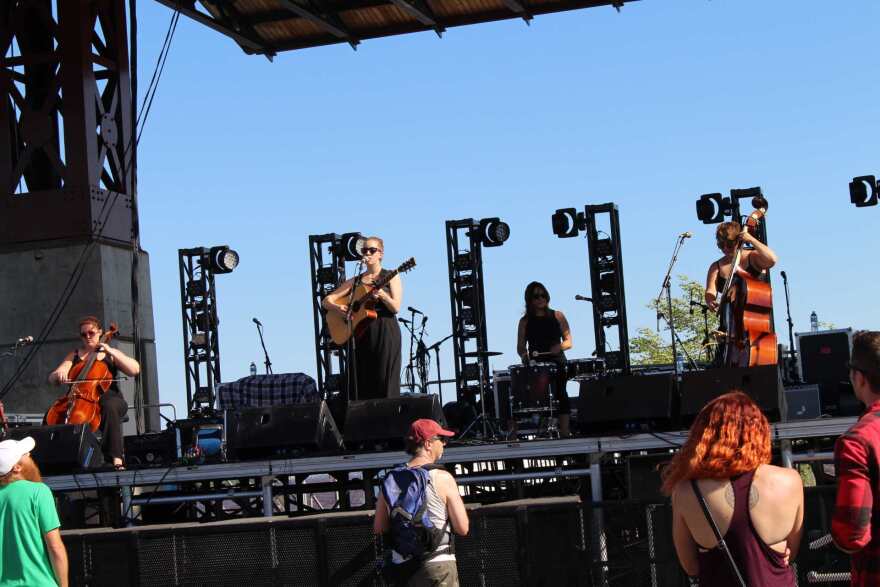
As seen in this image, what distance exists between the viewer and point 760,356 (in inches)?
356

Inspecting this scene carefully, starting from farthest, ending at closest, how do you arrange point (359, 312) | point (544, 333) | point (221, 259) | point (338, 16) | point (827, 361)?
1. point (221, 259)
2. point (338, 16)
3. point (827, 361)
4. point (544, 333)
5. point (359, 312)

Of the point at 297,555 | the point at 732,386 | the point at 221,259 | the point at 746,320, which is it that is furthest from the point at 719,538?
the point at 221,259

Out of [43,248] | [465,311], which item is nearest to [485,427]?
[465,311]

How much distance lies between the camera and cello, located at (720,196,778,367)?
9.06 metres

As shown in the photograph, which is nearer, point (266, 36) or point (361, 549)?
point (361, 549)

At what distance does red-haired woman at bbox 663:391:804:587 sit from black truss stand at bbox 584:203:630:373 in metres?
11.9

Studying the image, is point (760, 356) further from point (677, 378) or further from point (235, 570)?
point (235, 570)

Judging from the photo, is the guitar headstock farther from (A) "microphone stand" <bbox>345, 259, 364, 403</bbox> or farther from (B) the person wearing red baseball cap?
(B) the person wearing red baseball cap

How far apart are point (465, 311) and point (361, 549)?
977 centimetres

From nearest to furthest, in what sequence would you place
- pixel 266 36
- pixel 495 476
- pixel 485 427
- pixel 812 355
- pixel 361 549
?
pixel 361 549 → pixel 495 476 → pixel 485 427 → pixel 812 355 → pixel 266 36

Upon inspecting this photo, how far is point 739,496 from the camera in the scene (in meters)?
4.00

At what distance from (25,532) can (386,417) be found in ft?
12.2

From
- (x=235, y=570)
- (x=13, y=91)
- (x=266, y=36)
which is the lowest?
(x=235, y=570)

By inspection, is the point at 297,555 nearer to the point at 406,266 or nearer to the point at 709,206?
the point at 406,266
